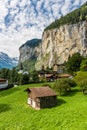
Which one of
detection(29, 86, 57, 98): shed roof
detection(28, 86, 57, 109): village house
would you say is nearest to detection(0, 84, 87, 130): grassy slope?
detection(28, 86, 57, 109): village house

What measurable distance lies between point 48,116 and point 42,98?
39.5 ft

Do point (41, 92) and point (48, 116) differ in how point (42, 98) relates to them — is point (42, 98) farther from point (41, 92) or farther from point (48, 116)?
point (48, 116)

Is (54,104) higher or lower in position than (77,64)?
lower

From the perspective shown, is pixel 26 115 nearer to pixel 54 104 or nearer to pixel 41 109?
pixel 41 109

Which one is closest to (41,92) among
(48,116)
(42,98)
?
(42,98)

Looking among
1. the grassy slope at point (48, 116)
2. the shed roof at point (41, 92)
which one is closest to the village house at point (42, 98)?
the shed roof at point (41, 92)

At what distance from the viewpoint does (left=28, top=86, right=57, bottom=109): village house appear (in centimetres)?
6462

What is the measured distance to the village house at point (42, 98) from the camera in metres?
64.6

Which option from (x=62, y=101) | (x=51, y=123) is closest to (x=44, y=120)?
(x=51, y=123)

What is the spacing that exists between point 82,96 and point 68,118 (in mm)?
19314

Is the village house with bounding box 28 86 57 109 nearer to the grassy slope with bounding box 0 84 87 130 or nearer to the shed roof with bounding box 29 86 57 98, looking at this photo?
the shed roof with bounding box 29 86 57 98

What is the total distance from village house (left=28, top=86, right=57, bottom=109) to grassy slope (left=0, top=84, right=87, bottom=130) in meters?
1.76

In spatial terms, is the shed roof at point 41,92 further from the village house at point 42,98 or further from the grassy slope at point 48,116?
the grassy slope at point 48,116

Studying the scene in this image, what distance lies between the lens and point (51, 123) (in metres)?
49.4
